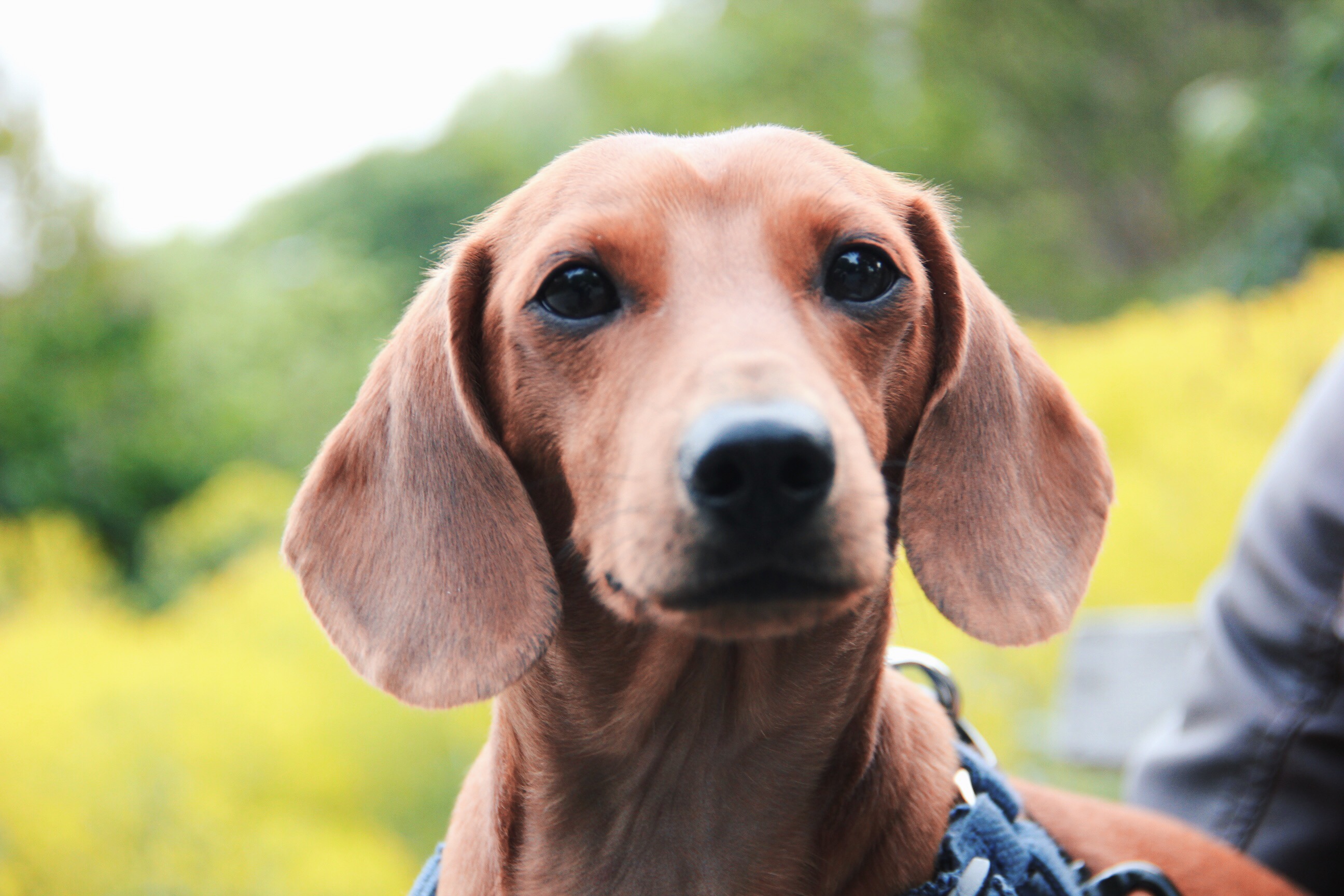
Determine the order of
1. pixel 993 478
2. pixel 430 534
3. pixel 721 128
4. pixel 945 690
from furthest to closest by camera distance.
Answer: pixel 721 128 < pixel 945 690 < pixel 993 478 < pixel 430 534

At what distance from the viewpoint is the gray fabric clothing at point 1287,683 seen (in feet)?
8.36

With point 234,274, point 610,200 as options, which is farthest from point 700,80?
point 610,200

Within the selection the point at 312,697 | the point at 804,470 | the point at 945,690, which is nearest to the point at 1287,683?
the point at 945,690

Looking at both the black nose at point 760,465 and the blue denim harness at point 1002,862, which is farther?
the blue denim harness at point 1002,862

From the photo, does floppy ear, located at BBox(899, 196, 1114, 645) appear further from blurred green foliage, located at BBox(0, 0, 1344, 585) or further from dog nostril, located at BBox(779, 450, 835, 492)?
blurred green foliage, located at BBox(0, 0, 1344, 585)

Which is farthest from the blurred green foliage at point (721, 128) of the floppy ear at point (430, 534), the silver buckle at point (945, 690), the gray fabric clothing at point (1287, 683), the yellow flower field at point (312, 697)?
the floppy ear at point (430, 534)

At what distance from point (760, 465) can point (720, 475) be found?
0.06 m

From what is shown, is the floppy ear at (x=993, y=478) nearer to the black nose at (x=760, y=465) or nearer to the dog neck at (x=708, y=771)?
the dog neck at (x=708, y=771)

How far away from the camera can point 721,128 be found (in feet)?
49.1

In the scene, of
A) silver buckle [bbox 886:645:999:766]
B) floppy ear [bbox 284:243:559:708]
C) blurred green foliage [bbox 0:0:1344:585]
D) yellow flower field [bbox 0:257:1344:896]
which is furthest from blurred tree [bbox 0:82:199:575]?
silver buckle [bbox 886:645:999:766]

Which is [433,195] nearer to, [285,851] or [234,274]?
[234,274]

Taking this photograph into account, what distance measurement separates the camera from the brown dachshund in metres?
1.79

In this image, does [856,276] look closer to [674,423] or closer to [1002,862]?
[674,423]

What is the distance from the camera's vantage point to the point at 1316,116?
7.83 m
